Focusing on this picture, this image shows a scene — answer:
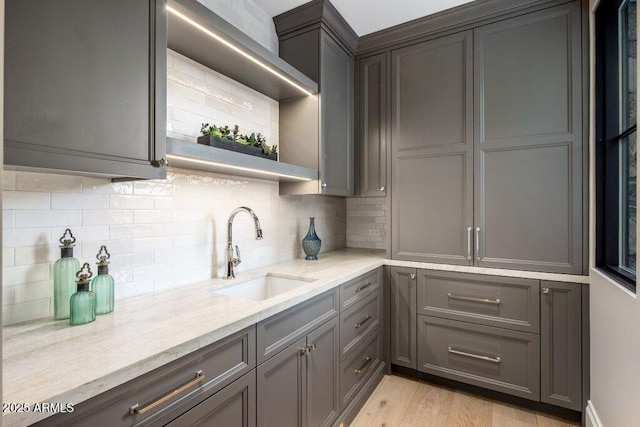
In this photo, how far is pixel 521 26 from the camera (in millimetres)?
2062

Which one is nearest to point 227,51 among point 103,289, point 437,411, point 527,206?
point 103,289

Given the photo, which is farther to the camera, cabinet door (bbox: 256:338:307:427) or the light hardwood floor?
the light hardwood floor

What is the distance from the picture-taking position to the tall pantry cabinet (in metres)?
1.94

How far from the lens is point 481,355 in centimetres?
217

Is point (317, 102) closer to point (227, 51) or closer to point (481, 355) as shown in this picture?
point (227, 51)

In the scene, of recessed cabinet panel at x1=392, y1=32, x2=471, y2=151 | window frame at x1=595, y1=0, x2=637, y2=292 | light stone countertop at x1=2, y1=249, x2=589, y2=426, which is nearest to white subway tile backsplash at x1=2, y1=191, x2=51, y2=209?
light stone countertop at x1=2, y1=249, x2=589, y2=426

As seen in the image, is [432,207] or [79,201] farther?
[432,207]

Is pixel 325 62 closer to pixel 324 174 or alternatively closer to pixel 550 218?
pixel 324 174

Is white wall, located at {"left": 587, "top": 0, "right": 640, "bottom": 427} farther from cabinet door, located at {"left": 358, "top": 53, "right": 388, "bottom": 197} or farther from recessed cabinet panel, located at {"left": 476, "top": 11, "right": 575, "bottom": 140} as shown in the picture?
cabinet door, located at {"left": 358, "top": 53, "right": 388, "bottom": 197}

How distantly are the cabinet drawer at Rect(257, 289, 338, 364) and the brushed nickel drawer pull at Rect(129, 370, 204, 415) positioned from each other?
282 mm

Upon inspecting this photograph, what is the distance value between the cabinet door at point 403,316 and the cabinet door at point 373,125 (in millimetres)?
656

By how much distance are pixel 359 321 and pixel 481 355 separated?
34.6 inches

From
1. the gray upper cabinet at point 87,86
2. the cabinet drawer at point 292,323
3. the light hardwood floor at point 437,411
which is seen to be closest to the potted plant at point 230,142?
the gray upper cabinet at point 87,86

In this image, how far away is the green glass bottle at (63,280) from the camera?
113 cm
